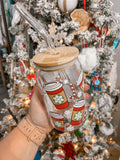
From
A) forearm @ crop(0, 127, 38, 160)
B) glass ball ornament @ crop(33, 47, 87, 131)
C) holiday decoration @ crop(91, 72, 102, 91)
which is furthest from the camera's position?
holiday decoration @ crop(91, 72, 102, 91)

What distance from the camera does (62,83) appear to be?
13.6 inches

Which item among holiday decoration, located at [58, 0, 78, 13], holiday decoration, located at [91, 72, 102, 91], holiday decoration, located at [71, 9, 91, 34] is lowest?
Result: holiday decoration, located at [91, 72, 102, 91]

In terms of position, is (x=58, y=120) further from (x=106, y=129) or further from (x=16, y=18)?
(x=16, y=18)

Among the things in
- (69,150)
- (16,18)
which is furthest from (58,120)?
(16,18)

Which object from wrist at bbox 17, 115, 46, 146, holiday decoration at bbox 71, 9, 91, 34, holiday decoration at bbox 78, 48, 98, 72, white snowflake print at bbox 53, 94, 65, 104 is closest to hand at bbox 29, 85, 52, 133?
wrist at bbox 17, 115, 46, 146

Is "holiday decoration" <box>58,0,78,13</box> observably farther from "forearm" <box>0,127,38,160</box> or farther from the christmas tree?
"forearm" <box>0,127,38,160</box>

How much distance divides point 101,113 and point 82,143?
0.83ft

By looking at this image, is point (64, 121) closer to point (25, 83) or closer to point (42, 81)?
point (42, 81)

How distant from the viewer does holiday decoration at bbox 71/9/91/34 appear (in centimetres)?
72

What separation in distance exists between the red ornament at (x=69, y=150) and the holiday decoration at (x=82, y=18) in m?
0.76

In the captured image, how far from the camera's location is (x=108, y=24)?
0.73 metres

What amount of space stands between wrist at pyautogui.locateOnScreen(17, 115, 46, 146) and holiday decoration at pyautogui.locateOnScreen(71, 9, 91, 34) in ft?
1.82

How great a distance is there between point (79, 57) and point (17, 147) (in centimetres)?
48

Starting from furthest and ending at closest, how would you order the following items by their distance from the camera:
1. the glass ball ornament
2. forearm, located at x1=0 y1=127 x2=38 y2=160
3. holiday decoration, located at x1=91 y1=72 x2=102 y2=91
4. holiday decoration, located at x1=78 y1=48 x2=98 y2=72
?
holiday decoration, located at x1=91 y1=72 x2=102 y2=91, holiday decoration, located at x1=78 y1=48 x2=98 y2=72, forearm, located at x1=0 y1=127 x2=38 y2=160, the glass ball ornament
